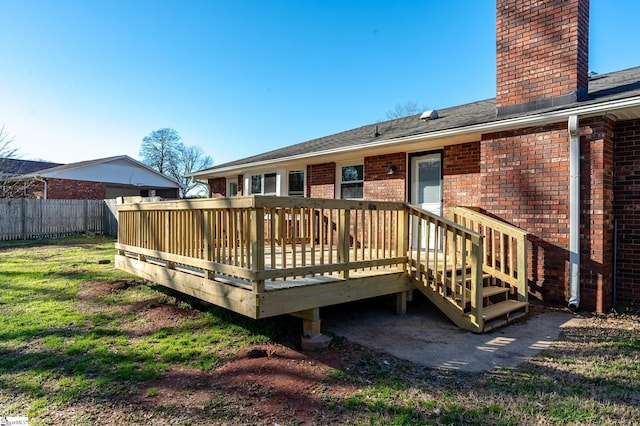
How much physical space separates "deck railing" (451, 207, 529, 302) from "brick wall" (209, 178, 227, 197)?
9.45 metres

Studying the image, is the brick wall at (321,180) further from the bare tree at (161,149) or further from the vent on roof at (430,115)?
the bare tree at (161,149)

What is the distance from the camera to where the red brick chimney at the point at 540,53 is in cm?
559

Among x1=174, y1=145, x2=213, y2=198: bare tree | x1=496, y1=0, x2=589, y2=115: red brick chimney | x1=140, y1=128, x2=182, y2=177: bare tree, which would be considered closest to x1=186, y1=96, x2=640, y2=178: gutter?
x1=496, y1=0, x2=589, y2=115: red brick chimney

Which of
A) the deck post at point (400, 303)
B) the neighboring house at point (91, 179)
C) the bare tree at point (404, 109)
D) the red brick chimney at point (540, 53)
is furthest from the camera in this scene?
the bare tree at point (404, 109)

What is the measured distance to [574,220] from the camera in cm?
509

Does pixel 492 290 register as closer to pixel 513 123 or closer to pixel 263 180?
pixel 513 123

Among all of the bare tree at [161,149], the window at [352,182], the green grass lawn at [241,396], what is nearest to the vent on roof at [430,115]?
the window at [352,182]

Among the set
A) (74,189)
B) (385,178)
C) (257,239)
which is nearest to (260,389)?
(257,239)

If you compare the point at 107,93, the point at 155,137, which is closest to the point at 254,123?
the point at 107,93

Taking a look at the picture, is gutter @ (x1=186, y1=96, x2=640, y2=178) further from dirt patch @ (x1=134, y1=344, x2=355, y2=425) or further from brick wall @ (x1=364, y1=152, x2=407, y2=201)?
dirt patch @ (x1=134, y1=344, x2=355, y2=425)

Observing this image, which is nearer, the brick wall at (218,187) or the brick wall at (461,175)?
the brick wall at (461,175)

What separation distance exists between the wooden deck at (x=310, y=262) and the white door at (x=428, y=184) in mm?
1262

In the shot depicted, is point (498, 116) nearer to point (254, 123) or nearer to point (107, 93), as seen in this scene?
point (107, 93)

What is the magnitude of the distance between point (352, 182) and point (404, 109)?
76.6ft
